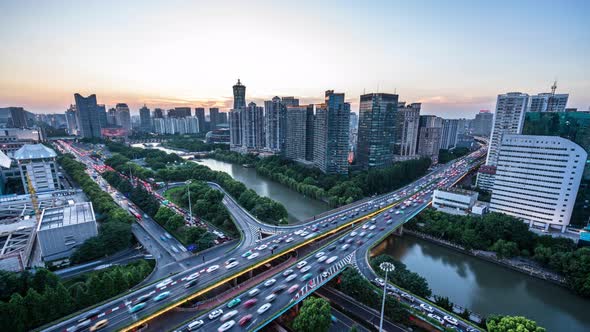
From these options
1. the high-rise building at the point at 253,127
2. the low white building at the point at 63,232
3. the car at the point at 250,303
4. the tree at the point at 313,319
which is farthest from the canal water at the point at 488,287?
the high-rise building at the point at 253,127

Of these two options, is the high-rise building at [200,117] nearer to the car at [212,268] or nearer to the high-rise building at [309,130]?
the high-rise building at [309,130]

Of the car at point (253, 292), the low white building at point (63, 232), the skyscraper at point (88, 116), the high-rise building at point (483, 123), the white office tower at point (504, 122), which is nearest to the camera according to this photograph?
the car at point (253, 292)

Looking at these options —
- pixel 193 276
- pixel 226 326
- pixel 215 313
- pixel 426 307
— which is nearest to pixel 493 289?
pixel 426 307

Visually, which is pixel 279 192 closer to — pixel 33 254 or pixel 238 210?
pixel 238 210

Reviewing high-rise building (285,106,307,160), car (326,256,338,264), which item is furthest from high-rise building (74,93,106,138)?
car (326,256,338,264)

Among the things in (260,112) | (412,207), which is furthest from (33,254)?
(260,112)

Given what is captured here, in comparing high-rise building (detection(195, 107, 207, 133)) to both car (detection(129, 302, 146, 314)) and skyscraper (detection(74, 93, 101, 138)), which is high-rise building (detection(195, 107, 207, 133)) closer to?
skyscraper (detection(74, 93, 101, 138))
